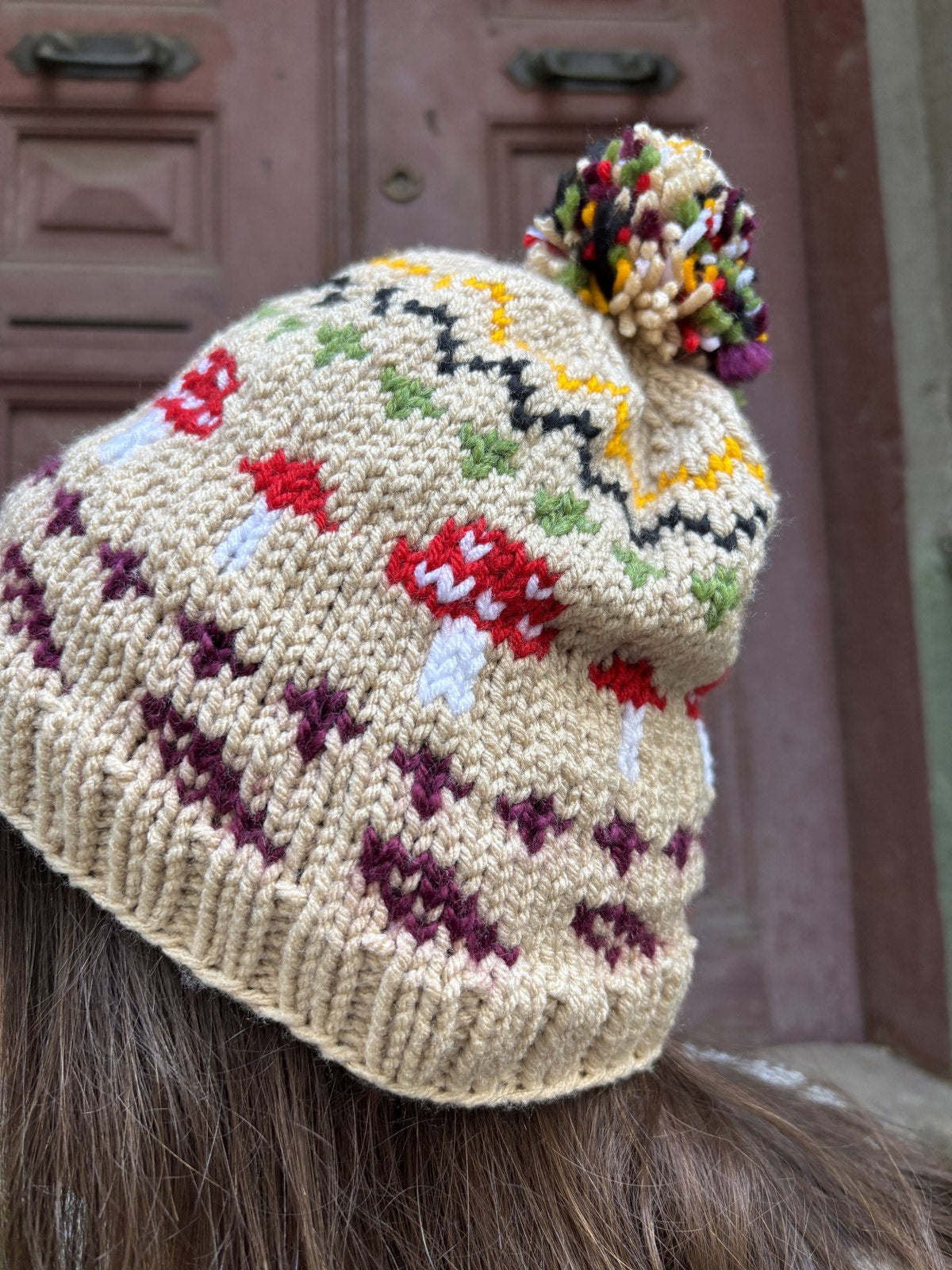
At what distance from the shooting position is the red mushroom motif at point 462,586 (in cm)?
63

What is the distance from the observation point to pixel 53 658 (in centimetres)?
64

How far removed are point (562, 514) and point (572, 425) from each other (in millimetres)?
73

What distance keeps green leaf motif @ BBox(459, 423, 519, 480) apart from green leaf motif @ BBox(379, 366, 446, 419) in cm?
3

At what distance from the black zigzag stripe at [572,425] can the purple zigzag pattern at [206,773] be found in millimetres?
325

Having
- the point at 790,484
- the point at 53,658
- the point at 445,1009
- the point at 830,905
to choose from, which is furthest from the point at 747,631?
the point at 53,658

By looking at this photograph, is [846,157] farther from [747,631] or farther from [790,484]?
[747,631]

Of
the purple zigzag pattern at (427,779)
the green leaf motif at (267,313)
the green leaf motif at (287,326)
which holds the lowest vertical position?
the purple zigzag pattern at (427,779)

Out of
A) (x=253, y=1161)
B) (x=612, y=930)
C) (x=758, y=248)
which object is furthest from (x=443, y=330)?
(x=758, y=248)

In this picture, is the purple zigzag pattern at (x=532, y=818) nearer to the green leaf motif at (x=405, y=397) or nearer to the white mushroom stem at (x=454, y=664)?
the white mushroom stem at (x=454, y=664)

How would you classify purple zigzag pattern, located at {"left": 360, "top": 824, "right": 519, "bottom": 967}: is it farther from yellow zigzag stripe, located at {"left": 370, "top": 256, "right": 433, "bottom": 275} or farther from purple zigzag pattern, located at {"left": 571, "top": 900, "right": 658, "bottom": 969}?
yellow zigzag stripe, located at {"left": 370, "top": 256, "right": 433, "bottom": 275}

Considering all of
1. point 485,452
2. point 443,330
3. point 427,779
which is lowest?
point 427,779

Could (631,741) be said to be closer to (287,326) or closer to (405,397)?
(405,397)

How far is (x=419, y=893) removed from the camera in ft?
2.02

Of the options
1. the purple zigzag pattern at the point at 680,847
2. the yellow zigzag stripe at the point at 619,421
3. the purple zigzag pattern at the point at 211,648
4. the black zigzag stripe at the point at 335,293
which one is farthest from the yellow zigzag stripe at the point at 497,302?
the purple zigzag pattern at the point at 680,847
